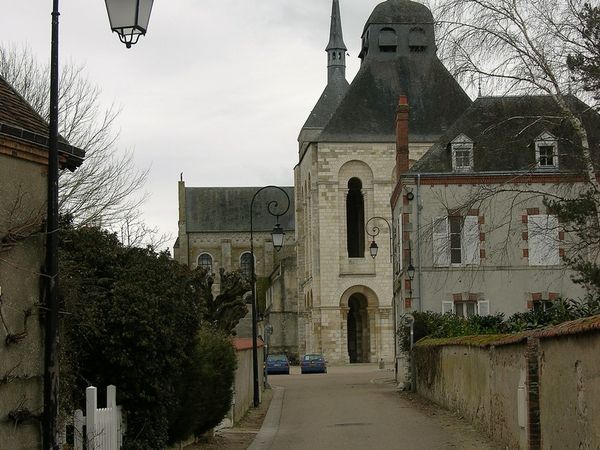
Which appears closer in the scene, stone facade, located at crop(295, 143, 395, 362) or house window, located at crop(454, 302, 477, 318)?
house window, located at crop(454, 302, 477, 318)

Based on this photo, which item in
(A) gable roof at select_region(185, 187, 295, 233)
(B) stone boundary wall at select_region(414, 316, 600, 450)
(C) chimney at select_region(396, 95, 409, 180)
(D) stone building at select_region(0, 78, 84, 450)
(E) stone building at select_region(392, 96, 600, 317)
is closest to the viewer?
(B) stone boundary wall at select_region(414, 316, 600, 450)

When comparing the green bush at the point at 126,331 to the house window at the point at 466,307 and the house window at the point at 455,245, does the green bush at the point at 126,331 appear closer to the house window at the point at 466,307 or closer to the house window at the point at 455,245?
the house window at the point at 455,245

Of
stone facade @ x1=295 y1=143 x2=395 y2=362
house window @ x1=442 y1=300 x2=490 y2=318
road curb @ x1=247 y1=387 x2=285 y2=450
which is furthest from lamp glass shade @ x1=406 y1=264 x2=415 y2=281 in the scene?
stone facade @ x1=295 y1=143 x2=395 y2=362

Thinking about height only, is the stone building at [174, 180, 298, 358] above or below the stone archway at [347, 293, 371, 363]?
above

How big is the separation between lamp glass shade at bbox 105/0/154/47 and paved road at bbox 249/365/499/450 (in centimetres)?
981

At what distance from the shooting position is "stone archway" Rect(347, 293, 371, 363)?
6788 cm

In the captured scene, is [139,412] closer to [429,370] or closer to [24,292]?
[24,292]

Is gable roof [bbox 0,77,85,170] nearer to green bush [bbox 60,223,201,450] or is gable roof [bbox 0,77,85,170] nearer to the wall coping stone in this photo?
green bush [bbox 60,223,201,450]

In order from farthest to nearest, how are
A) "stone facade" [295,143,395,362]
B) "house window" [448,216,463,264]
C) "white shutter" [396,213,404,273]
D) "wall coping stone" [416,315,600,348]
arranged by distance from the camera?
"stone facade" [295,143,395,362] → "white shutter" [396,213,404,273] → "house window" [448,216,463,264] → "wall coping stone" [416,315,600,348]

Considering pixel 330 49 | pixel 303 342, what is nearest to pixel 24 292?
pixel 303 342

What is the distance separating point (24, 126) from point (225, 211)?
89595 millimetres

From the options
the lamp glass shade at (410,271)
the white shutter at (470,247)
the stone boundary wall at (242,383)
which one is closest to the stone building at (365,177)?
the white shutter at (470,247)

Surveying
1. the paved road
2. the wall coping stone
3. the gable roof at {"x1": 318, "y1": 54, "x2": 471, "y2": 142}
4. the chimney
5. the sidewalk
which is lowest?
the sidewalk

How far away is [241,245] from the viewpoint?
9869cm
